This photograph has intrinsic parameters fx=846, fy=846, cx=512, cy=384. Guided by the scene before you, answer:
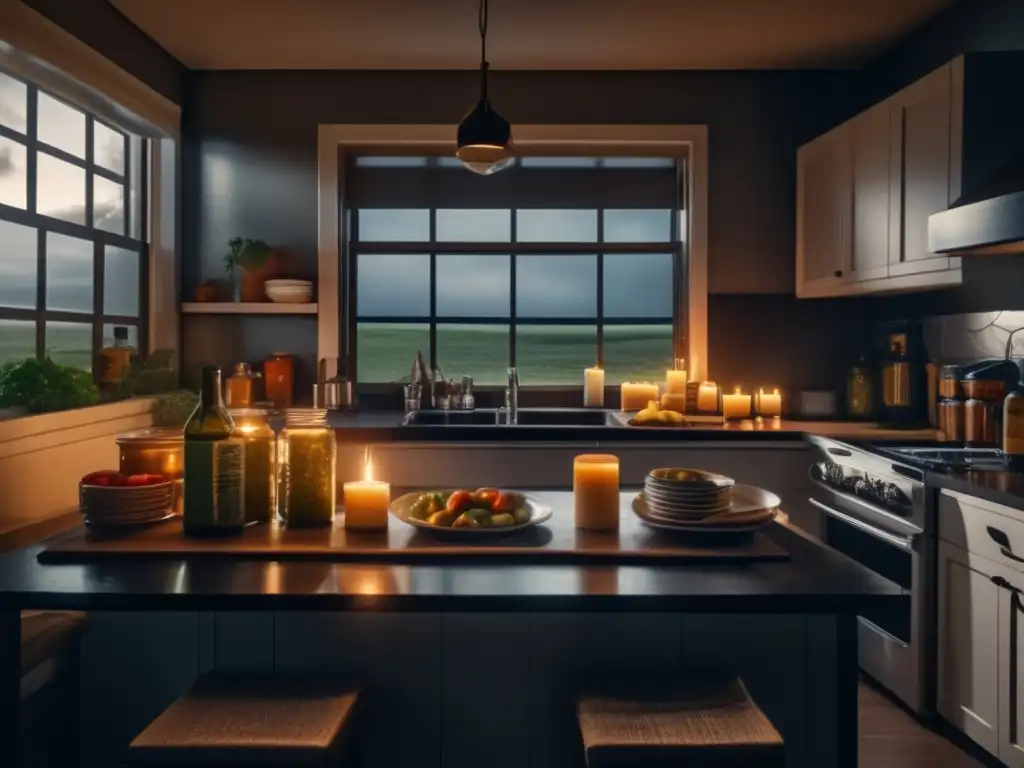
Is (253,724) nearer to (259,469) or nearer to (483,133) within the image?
(259,469)

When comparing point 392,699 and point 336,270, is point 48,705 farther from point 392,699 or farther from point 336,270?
point 336,270

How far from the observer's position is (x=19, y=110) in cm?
295

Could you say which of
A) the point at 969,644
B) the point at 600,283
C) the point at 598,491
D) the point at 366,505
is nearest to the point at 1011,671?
the point at 969,644

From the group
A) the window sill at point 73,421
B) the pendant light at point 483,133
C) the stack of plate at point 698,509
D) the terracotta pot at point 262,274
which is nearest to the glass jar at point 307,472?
the stack of plate at point 698,509

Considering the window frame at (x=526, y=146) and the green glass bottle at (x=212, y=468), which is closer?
the green glass bottle at (x=212, y=468)

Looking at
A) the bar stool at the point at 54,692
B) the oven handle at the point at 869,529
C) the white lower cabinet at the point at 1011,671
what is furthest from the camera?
the oven handle at the point at 869,529

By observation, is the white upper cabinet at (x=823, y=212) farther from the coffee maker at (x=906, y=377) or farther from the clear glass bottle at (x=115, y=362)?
the clear glass bottle at (x=115, y=362)

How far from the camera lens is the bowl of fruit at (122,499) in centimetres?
173

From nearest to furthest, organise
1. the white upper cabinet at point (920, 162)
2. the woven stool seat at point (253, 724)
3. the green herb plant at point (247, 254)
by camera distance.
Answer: the woven stool seat at point (253, 724) → the white upper cabinet at point (920, 162) → the green herb plant at point (247, 254)

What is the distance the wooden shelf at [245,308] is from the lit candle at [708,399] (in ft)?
6.24

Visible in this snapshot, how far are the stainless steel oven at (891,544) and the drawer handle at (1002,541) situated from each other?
317 millimetres

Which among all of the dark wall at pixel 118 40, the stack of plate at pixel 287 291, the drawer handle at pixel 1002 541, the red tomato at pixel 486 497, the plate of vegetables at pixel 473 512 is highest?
the dark wall at pixel 118 40

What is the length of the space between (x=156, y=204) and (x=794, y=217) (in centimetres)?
310

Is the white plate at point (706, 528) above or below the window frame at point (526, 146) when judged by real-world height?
below
